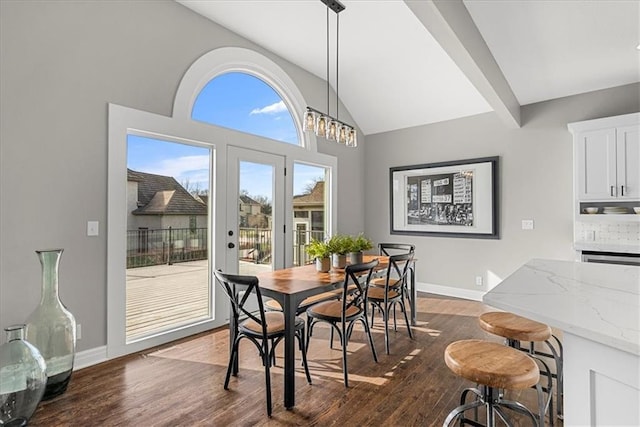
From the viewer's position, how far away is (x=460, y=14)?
259 centimetres

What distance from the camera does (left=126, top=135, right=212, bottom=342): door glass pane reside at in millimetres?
3197

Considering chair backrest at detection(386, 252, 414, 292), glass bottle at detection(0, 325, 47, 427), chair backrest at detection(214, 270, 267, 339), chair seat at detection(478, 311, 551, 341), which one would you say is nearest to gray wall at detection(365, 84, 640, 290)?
chair backrest at detection(386, 252, 414, 292)

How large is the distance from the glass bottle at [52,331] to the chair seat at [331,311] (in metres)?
1.77

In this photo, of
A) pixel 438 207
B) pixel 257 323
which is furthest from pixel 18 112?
pixel 438 207

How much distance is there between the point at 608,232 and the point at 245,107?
15.3 feet

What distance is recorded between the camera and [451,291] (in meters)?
5.21

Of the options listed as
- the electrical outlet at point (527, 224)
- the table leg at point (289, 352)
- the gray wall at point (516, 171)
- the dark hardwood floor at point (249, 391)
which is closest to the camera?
the dark hardwood floor at point (249, 391)

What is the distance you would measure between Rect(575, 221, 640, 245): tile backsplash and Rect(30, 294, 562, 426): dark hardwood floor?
2.40m

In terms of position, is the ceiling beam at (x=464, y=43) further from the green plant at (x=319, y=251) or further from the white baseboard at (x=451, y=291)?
the white baseboard at (x=451, y=291)

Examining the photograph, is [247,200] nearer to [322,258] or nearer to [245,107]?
[245,107]

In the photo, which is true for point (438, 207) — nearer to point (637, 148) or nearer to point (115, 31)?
point (637, 148)

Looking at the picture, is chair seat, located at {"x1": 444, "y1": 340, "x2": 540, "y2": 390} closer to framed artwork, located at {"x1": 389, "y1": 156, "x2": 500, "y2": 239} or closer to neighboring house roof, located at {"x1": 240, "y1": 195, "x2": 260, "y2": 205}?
neighboring house roof, located at {"x1": 240, "y1": 195, "x2": 260, "y2": 205}

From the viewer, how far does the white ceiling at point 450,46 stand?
274cm

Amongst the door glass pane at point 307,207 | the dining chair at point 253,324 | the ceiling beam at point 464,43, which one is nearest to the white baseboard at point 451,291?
the door glass pane at point 307,207
